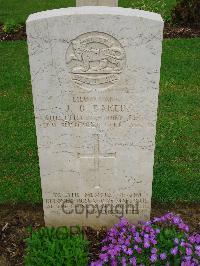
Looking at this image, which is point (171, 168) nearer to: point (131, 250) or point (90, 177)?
point (90, 177)

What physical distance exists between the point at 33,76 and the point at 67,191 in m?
1.20

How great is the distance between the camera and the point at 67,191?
14.3ft

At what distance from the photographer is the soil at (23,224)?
4.35 meters

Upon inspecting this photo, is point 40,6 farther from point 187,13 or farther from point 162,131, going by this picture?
point 162,131

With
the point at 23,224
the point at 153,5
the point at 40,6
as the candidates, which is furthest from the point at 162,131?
the point at 40,6

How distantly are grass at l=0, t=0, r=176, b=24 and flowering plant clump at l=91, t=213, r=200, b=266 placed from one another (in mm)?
8272

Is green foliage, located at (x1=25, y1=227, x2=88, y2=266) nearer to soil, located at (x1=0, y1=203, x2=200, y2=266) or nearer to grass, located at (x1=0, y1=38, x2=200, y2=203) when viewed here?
soil, located at (x1=0, y1=203, x2=200, y2=266)

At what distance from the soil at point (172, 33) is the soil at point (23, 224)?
248 inches

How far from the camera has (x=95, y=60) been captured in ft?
12.0

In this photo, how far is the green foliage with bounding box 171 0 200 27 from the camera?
35.7 ft

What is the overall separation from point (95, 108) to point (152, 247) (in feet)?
4.13

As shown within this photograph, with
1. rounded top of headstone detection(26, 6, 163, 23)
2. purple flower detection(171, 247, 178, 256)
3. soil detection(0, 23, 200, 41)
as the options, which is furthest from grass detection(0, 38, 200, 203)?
rounded top of headstone detection(26, 6, 163, 23)

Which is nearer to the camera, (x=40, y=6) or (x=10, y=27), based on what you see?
(x=10, y=27)

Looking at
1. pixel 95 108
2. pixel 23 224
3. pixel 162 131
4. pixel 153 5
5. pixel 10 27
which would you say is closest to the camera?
pixel 95 108
